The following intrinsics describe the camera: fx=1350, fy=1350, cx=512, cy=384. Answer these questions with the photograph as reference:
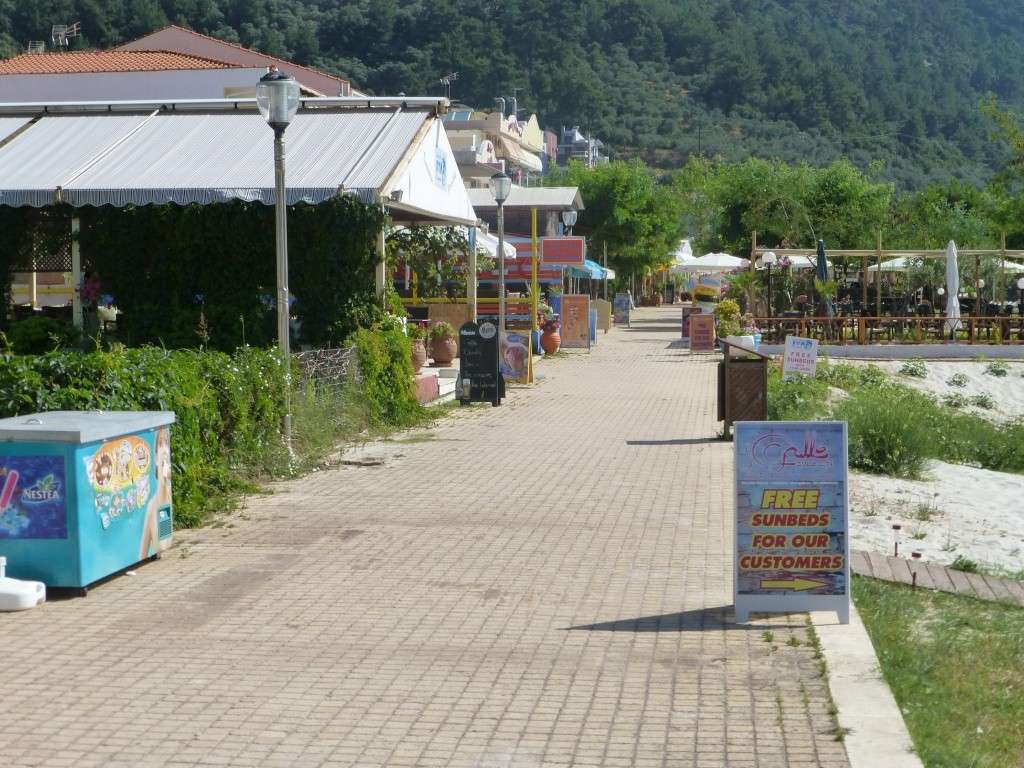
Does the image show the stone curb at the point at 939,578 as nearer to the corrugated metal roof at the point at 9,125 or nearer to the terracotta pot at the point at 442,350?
the corrugated metal roof at the point at 9,125

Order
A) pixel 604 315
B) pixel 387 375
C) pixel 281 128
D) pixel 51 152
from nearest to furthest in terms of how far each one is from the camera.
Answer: pixel 281 128
pixel 387 375
pixel 51 152
pixel 604 315

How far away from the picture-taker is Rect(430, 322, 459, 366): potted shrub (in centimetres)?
2488

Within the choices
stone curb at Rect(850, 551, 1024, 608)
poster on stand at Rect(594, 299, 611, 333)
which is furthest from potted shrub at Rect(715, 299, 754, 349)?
stone curb at Rect(850, 551, 1024, 608)

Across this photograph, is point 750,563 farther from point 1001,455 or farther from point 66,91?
point 66,91

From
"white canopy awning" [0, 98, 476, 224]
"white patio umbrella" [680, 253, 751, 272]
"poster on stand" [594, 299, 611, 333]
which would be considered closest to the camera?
"white canopy awning" [0, 98, 476, 224]

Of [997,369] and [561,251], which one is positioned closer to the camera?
[997,369]

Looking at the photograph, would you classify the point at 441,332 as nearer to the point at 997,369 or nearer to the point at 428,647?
the point at 997,369

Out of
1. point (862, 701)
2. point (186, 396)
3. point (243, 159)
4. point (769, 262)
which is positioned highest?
point (243, 159)

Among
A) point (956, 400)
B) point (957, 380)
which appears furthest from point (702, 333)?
point (956, 400)

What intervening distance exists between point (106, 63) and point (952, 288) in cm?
2507

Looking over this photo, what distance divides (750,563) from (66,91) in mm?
36133

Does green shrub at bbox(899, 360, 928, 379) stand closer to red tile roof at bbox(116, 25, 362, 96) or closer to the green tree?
red tile roof at bbox(116, 25, 362, 96)

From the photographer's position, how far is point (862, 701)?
18.3ft

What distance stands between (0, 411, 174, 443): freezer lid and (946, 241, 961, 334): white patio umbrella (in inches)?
982
